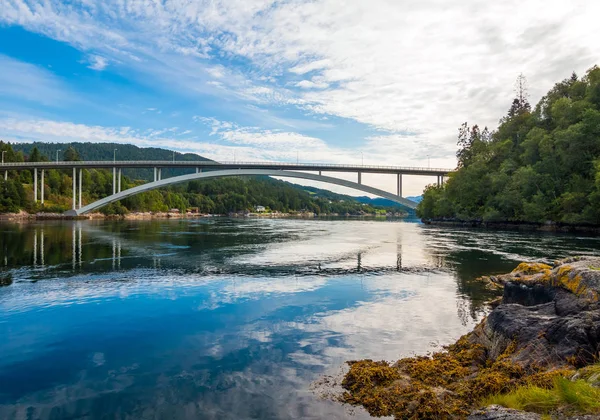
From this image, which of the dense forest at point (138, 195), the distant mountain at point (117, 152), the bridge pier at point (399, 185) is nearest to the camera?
the dense forest at point (138, 195)

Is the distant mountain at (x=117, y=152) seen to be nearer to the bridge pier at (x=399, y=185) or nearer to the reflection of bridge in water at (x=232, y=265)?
the bridge pier at (x=399, y=185)

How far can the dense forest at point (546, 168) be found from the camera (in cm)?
3244

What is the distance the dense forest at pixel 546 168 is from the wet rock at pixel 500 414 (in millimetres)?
30889

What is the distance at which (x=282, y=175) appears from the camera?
62.8 m

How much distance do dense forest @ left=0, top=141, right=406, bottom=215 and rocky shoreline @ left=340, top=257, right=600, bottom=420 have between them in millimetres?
69717

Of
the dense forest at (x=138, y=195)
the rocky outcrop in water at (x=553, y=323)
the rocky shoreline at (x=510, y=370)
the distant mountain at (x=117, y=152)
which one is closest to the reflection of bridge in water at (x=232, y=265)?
the rocky outcrop in water at (x=553, y=323)

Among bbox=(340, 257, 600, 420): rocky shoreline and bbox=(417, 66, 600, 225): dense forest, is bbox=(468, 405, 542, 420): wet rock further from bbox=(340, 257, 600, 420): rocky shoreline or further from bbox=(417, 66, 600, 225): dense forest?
bbox=(417, 66, 600, 225): dense forest

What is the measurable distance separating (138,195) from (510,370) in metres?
91.9

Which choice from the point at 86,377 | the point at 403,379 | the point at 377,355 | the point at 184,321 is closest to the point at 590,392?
the point at 403,379

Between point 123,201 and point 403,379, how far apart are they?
9082 centimetres

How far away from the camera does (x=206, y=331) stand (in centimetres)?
712

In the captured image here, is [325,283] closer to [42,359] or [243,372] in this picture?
[243,372]

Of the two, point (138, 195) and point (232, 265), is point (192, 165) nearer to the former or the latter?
point (138, 195)

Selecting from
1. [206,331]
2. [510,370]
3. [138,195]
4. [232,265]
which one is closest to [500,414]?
[510,370]
